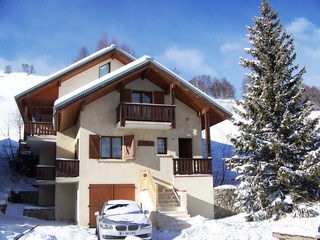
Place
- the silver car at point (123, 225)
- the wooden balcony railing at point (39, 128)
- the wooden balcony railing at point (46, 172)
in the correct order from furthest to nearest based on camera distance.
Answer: the wooden balcony railing at point (39, 128)
the wooden balcony railing at point (46, 172)
the silver car at point (123, 225)

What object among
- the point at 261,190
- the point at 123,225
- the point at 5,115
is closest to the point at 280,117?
the point at 261,190

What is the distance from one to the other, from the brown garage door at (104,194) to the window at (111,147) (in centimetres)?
168

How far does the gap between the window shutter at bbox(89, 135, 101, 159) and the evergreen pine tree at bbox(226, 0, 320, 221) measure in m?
6.88

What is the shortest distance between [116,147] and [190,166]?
425cm

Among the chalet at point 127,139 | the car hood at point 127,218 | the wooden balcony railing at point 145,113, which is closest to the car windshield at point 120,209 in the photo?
the car hood at point 127,218

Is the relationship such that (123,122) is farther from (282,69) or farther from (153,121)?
(282,69)

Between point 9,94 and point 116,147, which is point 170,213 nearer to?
point 116,147

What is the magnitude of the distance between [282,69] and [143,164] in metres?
8.92

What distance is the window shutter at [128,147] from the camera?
67.6 ft

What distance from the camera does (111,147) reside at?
68.8 ft

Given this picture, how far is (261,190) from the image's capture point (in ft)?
59.4

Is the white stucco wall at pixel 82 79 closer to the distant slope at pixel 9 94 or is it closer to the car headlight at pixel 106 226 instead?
the car headlight at pixel 106 226

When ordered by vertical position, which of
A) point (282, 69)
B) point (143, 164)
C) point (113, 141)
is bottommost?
point (143, 164)

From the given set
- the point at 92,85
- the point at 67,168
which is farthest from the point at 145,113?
the point at 67,168
